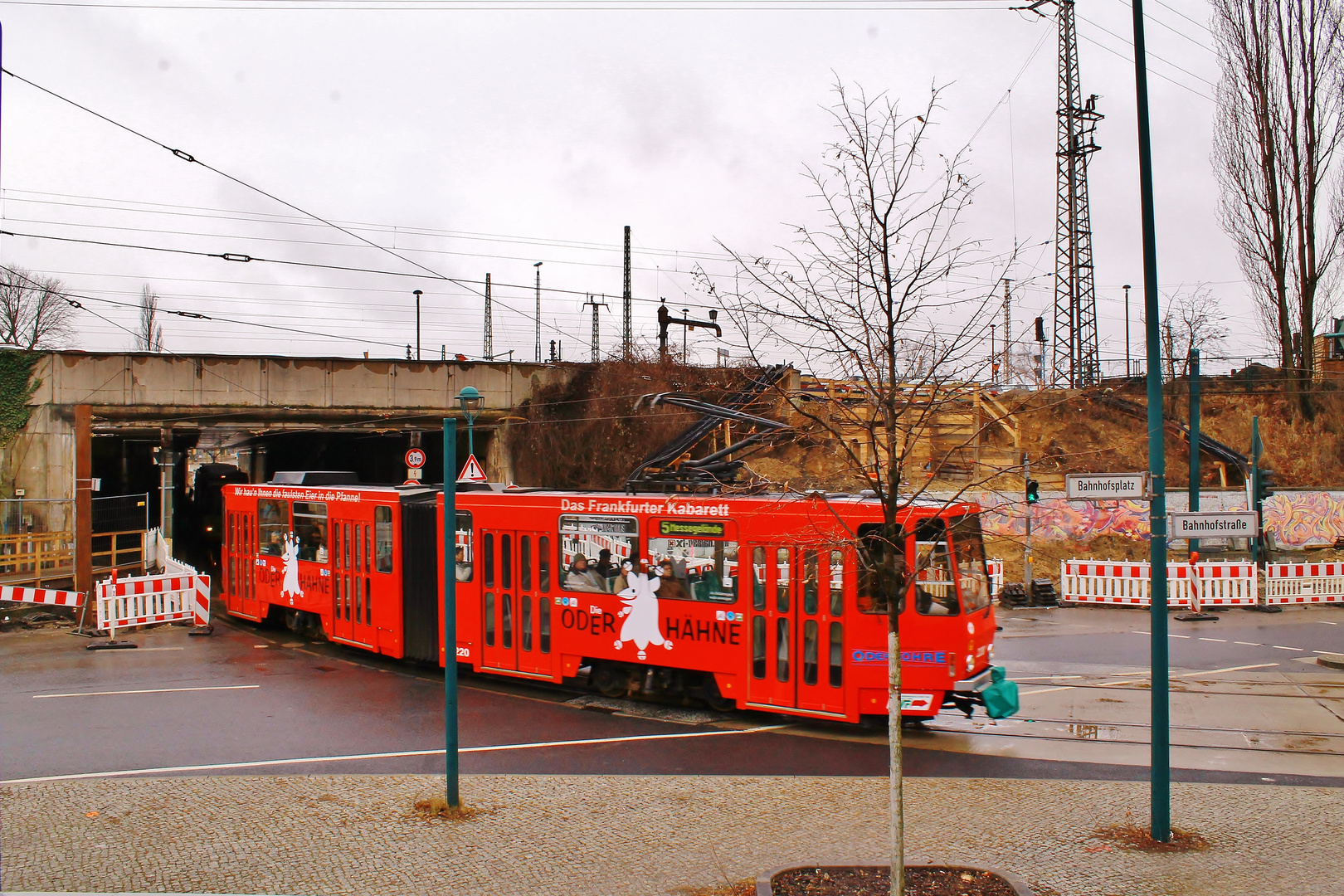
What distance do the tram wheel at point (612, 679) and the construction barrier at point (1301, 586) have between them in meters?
17.3

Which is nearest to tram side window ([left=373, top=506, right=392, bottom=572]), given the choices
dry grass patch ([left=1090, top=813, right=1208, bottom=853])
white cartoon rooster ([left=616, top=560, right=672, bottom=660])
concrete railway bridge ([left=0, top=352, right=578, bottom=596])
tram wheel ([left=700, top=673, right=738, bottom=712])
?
white cartoon rooster ([left=616, top=560, right=672, bottom=660])

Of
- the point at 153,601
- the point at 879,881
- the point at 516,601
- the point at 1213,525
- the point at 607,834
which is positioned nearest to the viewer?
the point at 879,881

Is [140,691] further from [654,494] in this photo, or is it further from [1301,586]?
[1301,586]

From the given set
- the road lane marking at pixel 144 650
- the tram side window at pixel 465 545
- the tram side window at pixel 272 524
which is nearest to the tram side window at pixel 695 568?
the tram side window at pixel 465 545

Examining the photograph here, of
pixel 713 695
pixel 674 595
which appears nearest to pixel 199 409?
pixel 674 595

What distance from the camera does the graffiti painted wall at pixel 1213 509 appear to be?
2672 centimetres

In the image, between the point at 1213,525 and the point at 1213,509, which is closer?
the point at 1213,525

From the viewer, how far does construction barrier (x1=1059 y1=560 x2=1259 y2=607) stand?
2145 centimetres

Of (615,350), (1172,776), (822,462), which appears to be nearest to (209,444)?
(615,350)

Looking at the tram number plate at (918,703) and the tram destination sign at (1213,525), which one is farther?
the tram number plate at (918,703)

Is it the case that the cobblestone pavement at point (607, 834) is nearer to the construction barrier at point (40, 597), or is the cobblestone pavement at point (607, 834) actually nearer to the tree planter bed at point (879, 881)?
the tree planter bed at point (879, 881)

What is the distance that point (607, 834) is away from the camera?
24.2 feet

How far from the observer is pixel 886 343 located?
630 cm

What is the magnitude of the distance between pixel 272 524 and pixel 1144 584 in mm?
19809
